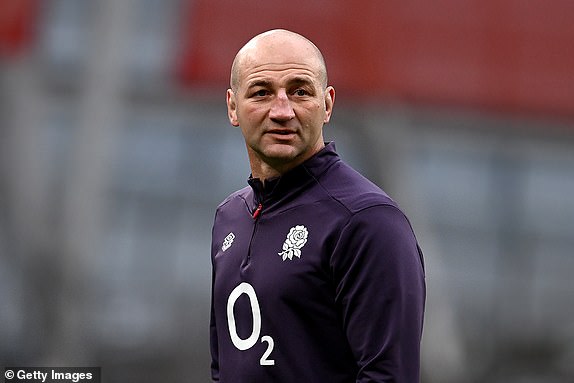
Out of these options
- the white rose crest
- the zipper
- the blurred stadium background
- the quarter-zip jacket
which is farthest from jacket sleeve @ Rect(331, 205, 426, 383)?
the blurred stadium background

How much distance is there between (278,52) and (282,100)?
127mm

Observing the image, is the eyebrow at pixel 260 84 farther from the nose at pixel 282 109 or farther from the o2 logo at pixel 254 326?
the o2 logo at pixel 254 326

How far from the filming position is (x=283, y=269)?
9.87 ft

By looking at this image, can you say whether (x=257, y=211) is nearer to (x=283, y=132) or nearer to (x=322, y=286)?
(x=283, y=132)

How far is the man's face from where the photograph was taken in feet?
9.95

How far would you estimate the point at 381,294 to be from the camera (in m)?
2.84

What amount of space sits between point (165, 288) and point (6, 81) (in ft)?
25.2

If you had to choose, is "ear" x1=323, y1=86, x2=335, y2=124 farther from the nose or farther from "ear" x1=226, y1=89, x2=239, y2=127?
"ear" x1=226, y1=89, x2=239, y2=127

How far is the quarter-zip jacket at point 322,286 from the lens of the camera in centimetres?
284

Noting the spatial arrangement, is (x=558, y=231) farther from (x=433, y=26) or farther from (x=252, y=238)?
(x=252, y=238)

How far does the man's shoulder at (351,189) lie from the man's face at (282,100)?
10 centimetres

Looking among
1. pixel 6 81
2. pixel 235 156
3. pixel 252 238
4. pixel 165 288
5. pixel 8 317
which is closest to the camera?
pixel 252 238

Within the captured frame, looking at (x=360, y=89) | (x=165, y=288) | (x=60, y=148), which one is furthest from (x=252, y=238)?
(x=165, y=288)

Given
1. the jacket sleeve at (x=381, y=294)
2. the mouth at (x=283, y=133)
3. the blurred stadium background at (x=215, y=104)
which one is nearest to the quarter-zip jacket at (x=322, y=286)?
the jacket sleeve at (x=381, y=294)
